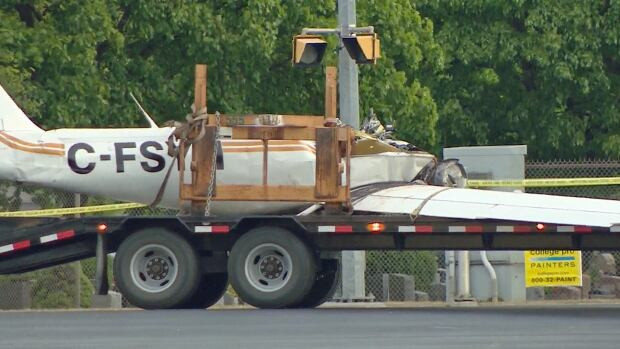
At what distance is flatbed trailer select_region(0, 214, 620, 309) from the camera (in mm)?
19188

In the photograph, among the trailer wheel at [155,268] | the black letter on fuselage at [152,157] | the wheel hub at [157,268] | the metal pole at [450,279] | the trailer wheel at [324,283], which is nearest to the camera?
the trailer wheel at [155,268]

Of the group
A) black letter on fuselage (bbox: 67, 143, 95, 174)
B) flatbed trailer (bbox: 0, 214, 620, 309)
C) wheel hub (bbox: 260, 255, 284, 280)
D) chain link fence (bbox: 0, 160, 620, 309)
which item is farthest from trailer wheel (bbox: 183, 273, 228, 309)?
chain link fence (bbox: 0, 160, 620, 309)

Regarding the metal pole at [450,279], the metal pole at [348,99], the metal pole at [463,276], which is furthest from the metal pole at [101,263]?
the metal pole at [463,276]

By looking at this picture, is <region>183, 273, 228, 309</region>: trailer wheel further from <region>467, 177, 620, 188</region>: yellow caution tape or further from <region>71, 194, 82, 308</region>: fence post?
<region>467, 177, 620, 188</region>: yellow caution tape

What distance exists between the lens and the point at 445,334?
1512cm

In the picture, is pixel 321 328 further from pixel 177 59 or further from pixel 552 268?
pixel 177 59

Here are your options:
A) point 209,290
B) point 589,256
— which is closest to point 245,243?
point 209,290

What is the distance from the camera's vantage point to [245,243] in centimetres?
1938

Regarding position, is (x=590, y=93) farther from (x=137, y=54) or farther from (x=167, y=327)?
(x=167, y=327)

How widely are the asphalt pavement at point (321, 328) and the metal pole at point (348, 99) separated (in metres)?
3.88

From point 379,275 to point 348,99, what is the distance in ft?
10.5

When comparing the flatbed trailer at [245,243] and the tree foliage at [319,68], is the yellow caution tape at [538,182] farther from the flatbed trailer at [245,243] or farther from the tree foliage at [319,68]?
the tree foliage at [319,68]

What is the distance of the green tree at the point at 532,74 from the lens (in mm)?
38094

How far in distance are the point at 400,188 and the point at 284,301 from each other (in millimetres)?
2047
